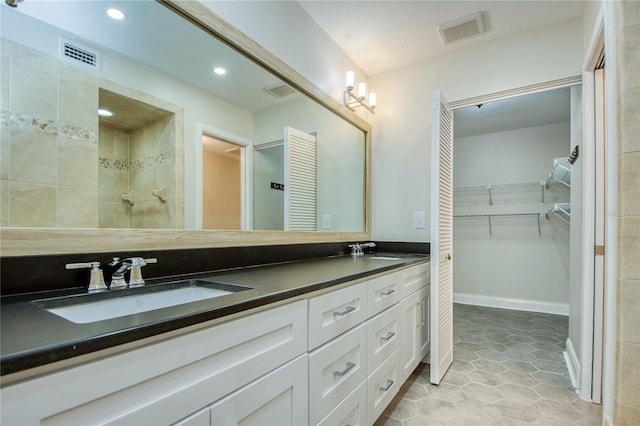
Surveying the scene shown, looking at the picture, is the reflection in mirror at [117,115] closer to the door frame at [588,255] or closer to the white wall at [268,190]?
the white wall at [268,190]

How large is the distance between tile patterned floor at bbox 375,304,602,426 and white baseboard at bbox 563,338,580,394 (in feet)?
0.12

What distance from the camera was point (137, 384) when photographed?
592 millimetres

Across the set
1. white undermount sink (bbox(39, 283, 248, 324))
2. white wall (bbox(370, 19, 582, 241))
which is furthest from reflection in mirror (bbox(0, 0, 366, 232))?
white wall (bbox(370, 19, 582, 241))

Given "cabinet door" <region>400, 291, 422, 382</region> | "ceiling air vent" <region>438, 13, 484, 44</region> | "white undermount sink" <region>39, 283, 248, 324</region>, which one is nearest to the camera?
"white undermount sink" <region>39, 283, 248, 324</region>

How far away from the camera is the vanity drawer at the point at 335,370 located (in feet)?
3.48

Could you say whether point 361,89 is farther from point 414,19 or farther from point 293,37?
point 293,37

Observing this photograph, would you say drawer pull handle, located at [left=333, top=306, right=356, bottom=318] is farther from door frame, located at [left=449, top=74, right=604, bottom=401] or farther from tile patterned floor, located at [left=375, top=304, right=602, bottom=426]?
door frame, located at [left=449, top=74, right=604, bottom=401]

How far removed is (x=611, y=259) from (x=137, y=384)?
177 centimetres

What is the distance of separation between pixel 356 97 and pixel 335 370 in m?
2.05

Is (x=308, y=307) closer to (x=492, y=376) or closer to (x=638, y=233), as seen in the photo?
(x=638, y=233)

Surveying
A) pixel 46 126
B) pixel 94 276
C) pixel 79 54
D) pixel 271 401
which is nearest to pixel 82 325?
pixel 94 276

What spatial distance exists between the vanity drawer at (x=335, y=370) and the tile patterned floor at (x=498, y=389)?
0.58 m

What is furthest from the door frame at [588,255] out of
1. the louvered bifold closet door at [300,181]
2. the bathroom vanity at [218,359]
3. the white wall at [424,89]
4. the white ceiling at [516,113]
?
the louvered bifold closet door at [300,181]

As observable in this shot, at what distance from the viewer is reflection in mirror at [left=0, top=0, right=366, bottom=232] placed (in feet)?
2.86
